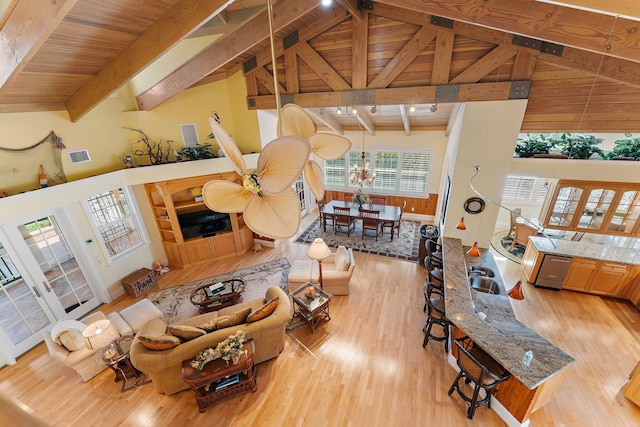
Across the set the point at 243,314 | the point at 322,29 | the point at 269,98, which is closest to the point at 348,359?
the point at 243,314

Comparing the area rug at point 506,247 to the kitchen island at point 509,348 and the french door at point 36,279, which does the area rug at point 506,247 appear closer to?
the kitchen island at point 509,348

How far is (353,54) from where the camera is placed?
4.41 metres

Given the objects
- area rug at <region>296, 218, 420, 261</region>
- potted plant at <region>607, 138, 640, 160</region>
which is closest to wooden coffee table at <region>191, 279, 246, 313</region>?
area rug at <region>296, 218, 420, 261</region>

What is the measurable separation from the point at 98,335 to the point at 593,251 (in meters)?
8.18

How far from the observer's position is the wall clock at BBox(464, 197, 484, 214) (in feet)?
15.4

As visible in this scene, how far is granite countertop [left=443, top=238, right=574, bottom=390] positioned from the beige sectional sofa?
2375mm

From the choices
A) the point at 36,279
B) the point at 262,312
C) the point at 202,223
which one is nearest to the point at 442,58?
the point at 262,312

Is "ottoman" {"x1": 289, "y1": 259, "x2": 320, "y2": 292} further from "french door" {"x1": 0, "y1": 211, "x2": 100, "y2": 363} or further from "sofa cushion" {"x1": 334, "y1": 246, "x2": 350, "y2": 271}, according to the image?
"french door" {"x1": 0, "y1": 211, "x2": 100, "y2": 363}

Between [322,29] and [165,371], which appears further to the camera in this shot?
[322,29]

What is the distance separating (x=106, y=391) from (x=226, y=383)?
1729mm

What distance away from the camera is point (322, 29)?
4414 mm

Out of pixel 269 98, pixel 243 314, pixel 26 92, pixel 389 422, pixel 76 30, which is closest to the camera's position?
pixel 76 30

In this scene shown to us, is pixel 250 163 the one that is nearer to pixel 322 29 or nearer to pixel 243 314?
pixel 322 29

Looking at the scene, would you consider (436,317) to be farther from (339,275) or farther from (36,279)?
(36,279)
